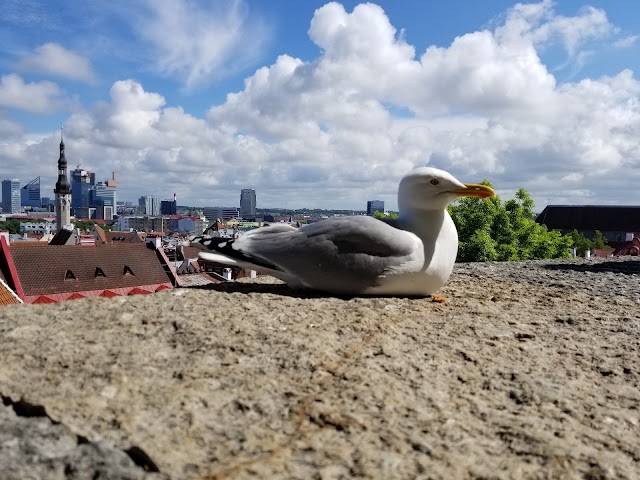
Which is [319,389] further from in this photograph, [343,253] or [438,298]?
[438,298]

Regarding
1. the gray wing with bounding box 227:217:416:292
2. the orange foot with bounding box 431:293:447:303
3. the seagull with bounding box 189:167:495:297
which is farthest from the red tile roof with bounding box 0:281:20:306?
the orange foot with bounding box 431:293:447:303

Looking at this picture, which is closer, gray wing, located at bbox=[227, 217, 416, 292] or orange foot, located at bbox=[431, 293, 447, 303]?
gray wing, located at bbox=[227, 217, 416, 292]

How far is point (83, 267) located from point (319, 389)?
21582 millimetres

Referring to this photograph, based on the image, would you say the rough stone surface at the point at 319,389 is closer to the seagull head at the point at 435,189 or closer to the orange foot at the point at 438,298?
the orange foot at the point at 438,298

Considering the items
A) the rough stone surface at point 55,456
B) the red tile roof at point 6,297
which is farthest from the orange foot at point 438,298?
the red tile roof at point 6,297

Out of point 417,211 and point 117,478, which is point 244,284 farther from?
point 117,478

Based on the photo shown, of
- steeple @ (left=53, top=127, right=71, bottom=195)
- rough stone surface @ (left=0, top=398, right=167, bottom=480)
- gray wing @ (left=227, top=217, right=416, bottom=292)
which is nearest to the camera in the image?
rough stone surface @ (left=0, top=398, right=167, bottom=480)

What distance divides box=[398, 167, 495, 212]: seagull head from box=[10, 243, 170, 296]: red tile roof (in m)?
18.1

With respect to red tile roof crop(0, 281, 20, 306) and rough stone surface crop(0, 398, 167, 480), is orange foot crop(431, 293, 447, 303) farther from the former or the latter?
red tile roof crop(0, 281, 20, 306)

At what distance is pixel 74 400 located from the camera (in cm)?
228

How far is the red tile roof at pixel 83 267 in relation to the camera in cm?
2003

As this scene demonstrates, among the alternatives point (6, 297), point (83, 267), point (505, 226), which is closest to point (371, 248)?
point (6, 297)

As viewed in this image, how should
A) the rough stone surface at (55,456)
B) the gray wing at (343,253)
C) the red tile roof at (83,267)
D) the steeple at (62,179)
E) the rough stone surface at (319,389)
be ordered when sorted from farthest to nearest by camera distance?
the steeple at (62,179) < the red tile roof at (83,267) < the gray wing at (343,253) < the rough stone surface at (319,389) < the rough stone surface at (55,456)

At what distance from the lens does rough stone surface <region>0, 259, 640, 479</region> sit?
77.6 inches
